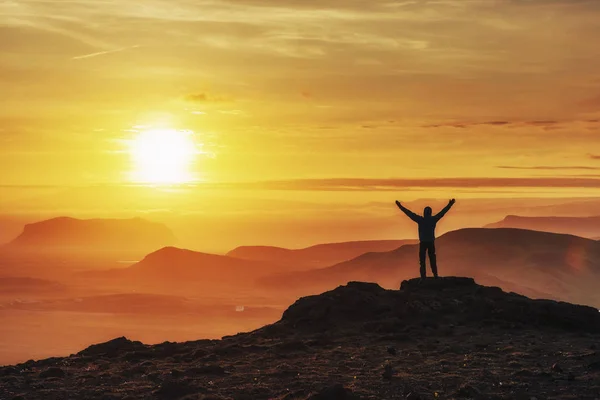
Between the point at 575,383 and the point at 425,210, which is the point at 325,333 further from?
the point at 575,383

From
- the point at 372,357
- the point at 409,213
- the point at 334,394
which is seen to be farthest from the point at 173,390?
the point at 409,213

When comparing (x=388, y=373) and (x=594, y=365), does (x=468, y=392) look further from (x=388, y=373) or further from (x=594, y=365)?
(x=594, y=365)

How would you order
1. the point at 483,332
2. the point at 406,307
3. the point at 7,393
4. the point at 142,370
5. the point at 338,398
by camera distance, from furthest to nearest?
1. the point at 406,307
2. the point at 483,332
3. the point at 142,370
4. the point at 7,393
5. the point at 338,398

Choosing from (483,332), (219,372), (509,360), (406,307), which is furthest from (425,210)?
(219,372)

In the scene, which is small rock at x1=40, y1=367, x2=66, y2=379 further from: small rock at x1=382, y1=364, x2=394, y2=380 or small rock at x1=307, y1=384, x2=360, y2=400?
small rock at x1=382, y1=364, x2=394, y2=380

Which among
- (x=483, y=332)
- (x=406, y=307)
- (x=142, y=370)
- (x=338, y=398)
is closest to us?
(x=338, y=398)

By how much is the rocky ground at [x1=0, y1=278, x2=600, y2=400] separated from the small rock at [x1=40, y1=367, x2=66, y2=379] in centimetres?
3

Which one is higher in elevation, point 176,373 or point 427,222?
point 427,222

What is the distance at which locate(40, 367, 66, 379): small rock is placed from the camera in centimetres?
2435

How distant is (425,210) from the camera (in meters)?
32.2

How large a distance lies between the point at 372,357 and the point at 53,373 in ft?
31.9

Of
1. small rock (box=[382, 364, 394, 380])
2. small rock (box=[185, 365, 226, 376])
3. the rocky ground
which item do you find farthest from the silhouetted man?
small rock (box=[185, 365, 226, 376])

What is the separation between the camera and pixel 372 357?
24609 mm

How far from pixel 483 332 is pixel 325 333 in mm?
5545
